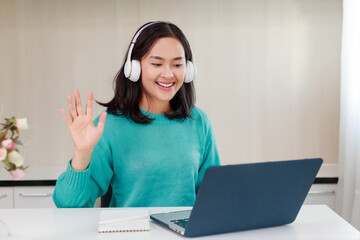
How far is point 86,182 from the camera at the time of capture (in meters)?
1.59

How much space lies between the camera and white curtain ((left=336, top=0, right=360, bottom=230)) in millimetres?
2805

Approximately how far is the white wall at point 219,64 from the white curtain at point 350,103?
235 mm

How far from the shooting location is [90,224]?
1412 millimetres

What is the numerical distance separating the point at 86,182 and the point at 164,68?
511 mm

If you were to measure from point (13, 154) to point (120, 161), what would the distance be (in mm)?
645

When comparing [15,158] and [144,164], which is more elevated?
[15,158]

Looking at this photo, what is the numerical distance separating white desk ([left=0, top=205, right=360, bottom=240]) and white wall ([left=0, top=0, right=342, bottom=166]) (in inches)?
61.6

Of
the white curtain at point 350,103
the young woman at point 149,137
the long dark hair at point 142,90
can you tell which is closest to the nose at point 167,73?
the young woman at point 149,137

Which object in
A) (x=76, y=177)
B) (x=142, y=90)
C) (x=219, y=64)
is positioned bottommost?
(x=76, y=177)

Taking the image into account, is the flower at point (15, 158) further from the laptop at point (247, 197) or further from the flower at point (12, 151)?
the laptop at point (247, 197)

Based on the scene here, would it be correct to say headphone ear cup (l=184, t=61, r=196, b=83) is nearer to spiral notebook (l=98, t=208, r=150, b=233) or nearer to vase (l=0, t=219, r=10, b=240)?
spiral notebook (l=98, t=208, r=150, b=233)

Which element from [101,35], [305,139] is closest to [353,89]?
[305,139]

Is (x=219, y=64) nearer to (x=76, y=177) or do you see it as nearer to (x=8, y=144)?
(x=76, y=177)

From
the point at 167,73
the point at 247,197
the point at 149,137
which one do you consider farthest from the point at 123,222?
the point at 167,73
